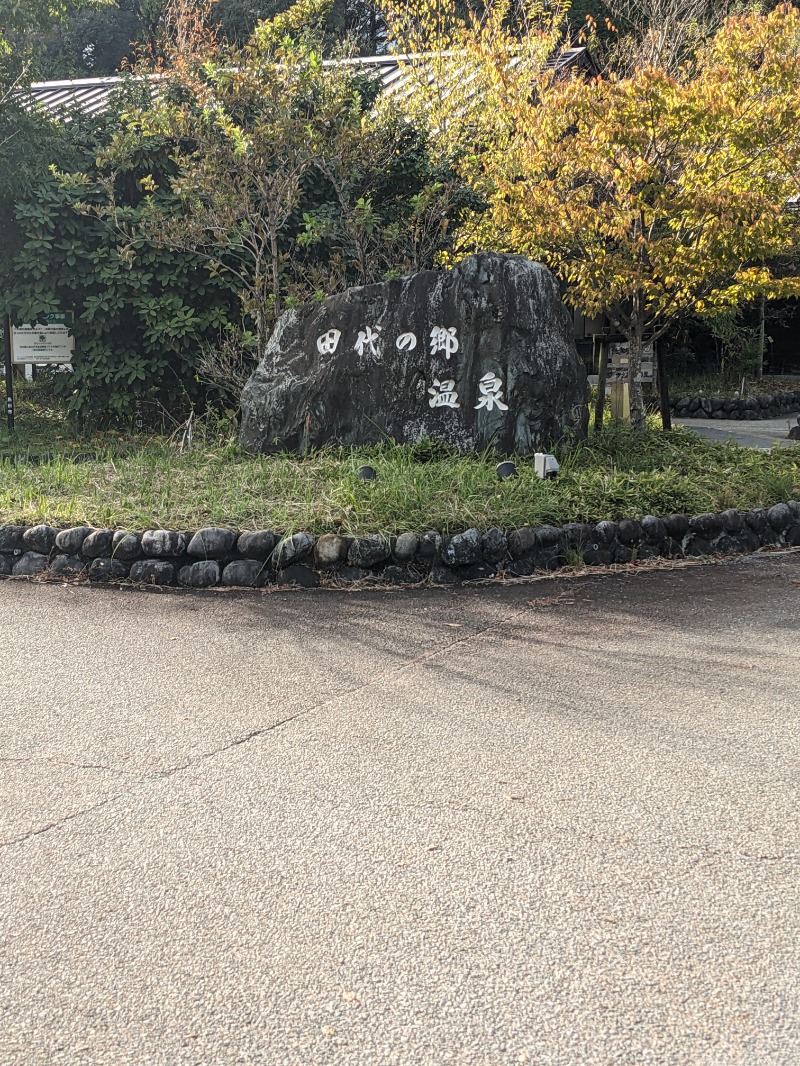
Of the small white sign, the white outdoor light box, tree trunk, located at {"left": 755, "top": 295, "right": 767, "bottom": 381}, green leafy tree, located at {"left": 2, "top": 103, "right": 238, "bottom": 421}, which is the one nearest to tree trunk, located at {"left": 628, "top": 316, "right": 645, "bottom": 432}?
the white outdoor light box

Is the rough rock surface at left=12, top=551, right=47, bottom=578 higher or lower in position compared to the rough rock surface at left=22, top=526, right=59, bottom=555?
lower

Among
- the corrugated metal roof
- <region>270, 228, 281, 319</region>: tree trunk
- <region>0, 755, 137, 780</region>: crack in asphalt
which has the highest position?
the corrugated metal roof

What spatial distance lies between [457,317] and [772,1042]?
7.33m

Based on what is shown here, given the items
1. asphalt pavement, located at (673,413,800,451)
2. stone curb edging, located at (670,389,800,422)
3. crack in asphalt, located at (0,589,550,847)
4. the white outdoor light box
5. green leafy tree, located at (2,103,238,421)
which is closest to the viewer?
crack in asphalt, located at (0,589,550,847)

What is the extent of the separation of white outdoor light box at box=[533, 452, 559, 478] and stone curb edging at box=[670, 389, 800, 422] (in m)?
11.8

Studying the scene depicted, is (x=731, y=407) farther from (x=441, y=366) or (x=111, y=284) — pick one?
(x=111, y=284)

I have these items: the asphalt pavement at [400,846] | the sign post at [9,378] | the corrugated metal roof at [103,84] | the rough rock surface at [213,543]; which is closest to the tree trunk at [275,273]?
the sign post at [9,378]

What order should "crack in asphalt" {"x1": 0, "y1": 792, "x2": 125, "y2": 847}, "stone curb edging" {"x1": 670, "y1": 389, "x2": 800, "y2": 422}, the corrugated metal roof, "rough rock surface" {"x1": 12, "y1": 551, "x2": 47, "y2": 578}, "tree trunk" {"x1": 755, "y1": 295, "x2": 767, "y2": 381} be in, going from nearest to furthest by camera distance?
"crack in asphalt" {"x1": 0, "y1": 792, "x2": 125, "y2": 847}
"rough rock surface" {"x1": 12, "y1": 551, "x2": 47, "y2": 578}
the corrugated metal roof
"stone curb edging" {"x1": 670, "y1": 389, "x2": 800, "y2": 422}
"tree trunk" {"x1": 755, "y1": 295, "x2": 767, "y2": 381}

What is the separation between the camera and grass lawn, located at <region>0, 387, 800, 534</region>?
22.3 ft

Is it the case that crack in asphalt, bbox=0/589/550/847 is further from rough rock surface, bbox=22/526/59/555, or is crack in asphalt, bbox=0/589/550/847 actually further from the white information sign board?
the white information sign board

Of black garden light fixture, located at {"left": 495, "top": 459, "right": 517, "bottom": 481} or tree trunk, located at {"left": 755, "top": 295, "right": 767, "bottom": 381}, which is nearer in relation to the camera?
Answer: black garden light fixture, located at {"left": 495, "top": 459, "right": 517, "bottom": 481}

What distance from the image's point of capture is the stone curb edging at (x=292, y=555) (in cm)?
641

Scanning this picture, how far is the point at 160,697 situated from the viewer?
4.40m

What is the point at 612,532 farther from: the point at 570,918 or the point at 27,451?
the point at 27,451
